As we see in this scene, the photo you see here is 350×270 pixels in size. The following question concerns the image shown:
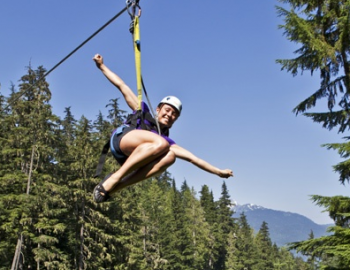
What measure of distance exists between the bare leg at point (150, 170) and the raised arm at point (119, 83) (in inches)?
35.8

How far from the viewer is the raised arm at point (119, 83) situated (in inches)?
193

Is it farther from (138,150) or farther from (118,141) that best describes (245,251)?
(138,150)

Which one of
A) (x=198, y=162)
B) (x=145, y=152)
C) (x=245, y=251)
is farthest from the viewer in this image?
(x=245, y=251)

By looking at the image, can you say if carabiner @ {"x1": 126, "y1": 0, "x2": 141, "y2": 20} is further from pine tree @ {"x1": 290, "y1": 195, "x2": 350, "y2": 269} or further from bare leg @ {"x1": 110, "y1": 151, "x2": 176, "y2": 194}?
pine tree @ {"x1": 290, "y1": 195, "x2": 350, "y2": 269}

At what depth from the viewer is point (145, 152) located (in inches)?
161

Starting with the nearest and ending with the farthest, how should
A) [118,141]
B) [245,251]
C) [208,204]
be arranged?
[118,141] < [208,204] < [245,251]

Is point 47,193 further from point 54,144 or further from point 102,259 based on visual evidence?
point 102,259

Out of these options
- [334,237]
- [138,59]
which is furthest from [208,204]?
[138,59]

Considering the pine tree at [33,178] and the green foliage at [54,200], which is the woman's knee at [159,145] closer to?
the green foliage at [54,200]

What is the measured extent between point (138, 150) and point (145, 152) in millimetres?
102

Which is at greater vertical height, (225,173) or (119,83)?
(119,83)

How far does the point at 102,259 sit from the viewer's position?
27.6m

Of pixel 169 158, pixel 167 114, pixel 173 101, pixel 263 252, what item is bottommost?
pixel 169 158

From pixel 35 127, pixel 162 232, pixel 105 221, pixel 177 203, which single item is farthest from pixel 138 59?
pixel 177 203
